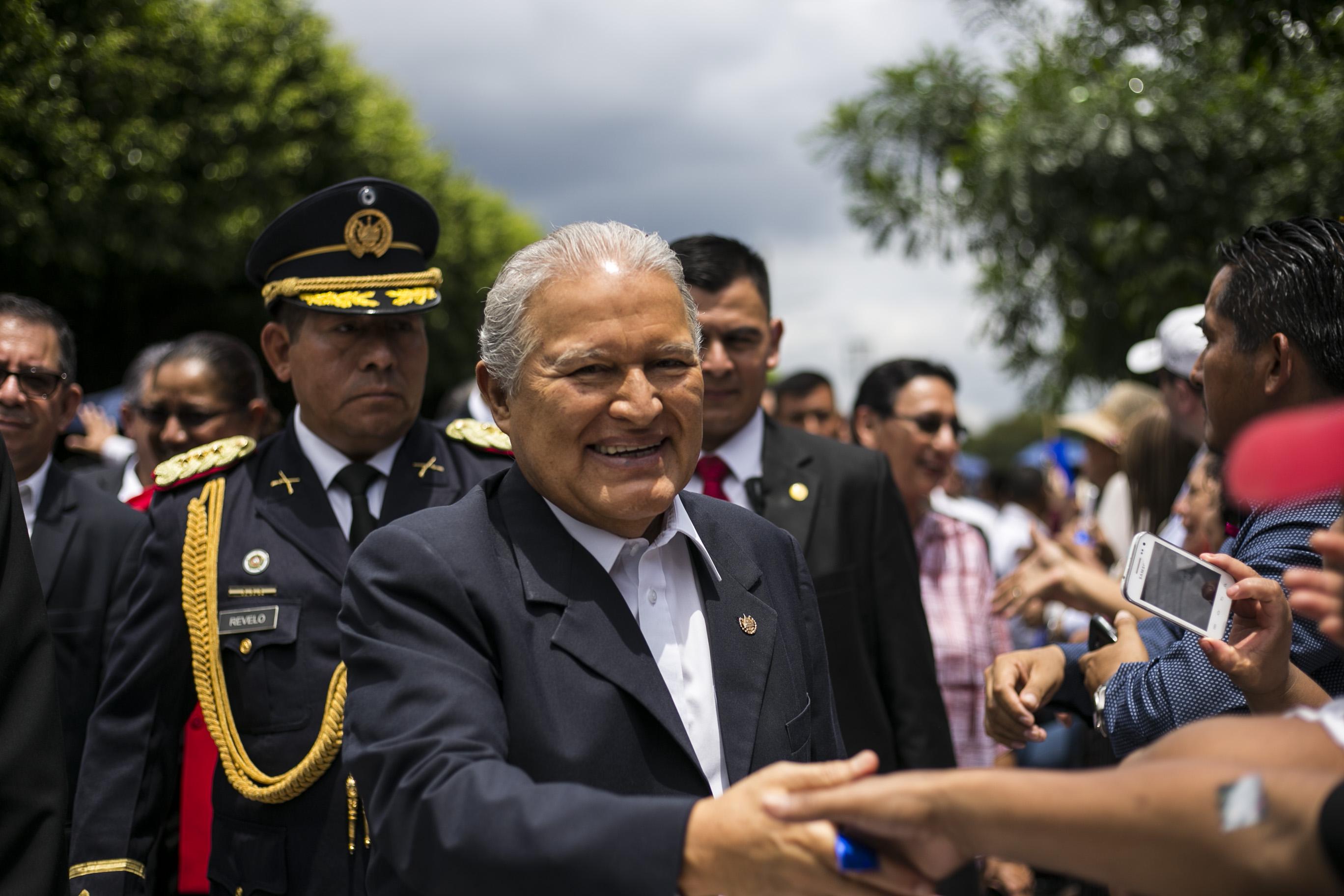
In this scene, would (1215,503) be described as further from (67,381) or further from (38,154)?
(38,154)

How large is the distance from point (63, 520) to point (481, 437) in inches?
55.6

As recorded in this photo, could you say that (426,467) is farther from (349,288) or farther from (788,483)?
(788,483)

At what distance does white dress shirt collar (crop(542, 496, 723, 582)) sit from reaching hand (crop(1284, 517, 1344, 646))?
1.09 meters

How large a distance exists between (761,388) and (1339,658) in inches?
78.7

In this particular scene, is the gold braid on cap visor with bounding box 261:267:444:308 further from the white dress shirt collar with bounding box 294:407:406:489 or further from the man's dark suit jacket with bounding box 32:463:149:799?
the man's dark suit jacket with bounding box 32:463:149:799

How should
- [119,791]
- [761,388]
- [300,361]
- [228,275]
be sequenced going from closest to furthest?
[119,791] < [300,361] < [761,388] < [228,275]

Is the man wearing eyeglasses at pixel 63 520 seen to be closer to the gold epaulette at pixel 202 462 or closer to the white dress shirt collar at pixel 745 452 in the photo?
the gold epaulette at pixel 202 462

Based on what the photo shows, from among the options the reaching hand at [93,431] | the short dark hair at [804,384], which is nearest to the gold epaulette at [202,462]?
the short dark hair at [804,384]

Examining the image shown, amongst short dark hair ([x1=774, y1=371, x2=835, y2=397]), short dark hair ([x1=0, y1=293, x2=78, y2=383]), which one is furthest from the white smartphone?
short dark hair ([x1=774, y1=371, x2=835, y2=397])

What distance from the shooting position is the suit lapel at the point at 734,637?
207 centimetres

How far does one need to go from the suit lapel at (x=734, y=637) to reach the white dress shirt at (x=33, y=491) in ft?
8.17

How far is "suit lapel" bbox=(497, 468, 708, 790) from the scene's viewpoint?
1.97 meters

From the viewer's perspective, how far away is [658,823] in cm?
164

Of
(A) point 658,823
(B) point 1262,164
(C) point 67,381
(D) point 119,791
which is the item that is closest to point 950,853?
(A) point 658,823
